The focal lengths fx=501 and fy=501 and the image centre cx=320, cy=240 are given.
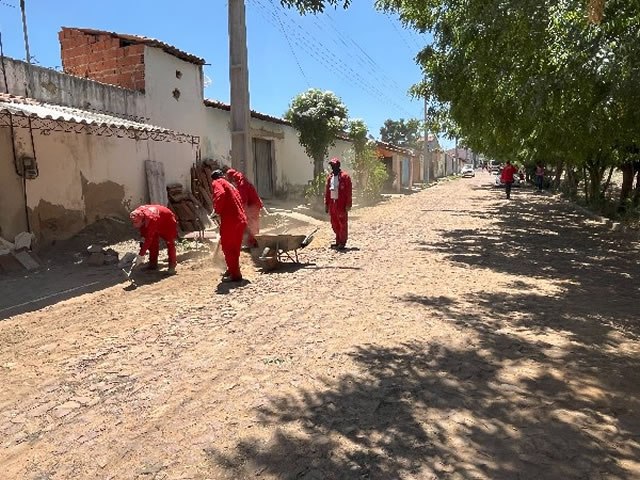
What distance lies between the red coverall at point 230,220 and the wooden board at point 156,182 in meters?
5.11

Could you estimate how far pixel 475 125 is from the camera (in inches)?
433

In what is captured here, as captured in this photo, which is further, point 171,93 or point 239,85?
point 171,93

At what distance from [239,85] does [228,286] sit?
15.6 ft

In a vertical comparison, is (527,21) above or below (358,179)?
above

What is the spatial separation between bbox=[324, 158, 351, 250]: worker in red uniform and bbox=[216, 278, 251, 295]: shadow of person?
298cm

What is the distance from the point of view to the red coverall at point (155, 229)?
7.34 metres

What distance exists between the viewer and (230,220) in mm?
7055

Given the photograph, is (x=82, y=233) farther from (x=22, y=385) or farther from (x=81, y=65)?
(x=22, y=385)

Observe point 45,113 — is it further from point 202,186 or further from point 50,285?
point 202,186

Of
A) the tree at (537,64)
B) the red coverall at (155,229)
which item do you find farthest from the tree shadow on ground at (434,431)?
the red coverall at (155,229)

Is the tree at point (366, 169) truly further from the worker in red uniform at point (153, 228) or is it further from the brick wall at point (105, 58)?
the worker in red uniform at point (153, 228)

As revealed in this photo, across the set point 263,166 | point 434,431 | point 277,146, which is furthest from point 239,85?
point 277,146

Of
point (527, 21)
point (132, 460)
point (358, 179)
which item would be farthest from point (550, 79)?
point (358, 179)

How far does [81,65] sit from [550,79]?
1054 cm
